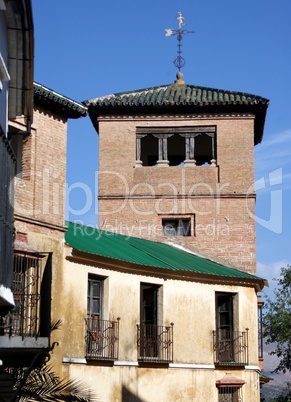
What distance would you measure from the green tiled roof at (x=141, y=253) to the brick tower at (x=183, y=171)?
3074mm

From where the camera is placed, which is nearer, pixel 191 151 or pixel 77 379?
pixel 77 379

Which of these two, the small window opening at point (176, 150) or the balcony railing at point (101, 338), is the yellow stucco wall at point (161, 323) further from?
the small window opening at point (176, 150)

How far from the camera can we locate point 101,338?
23078 mm

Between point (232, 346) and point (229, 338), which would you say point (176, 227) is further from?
point (232, 346)

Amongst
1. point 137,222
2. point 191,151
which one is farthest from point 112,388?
point 191,151

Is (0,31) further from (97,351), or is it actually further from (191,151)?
(191,151)

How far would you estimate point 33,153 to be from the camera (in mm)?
20516

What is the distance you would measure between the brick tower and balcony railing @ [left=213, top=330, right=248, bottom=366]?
654 cm

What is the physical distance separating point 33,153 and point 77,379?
18.3ft

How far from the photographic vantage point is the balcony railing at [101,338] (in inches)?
894

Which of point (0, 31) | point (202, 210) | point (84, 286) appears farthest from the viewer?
point (202, 210)

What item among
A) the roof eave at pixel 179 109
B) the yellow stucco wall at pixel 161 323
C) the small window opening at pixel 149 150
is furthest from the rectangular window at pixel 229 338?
the small window opening at pixel 149 150

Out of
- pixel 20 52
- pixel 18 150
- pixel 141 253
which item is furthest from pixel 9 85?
pixel 141 253

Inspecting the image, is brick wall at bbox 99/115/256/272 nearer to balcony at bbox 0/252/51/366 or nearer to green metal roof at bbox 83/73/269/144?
green metal roof at bbox 83/73/269/144
